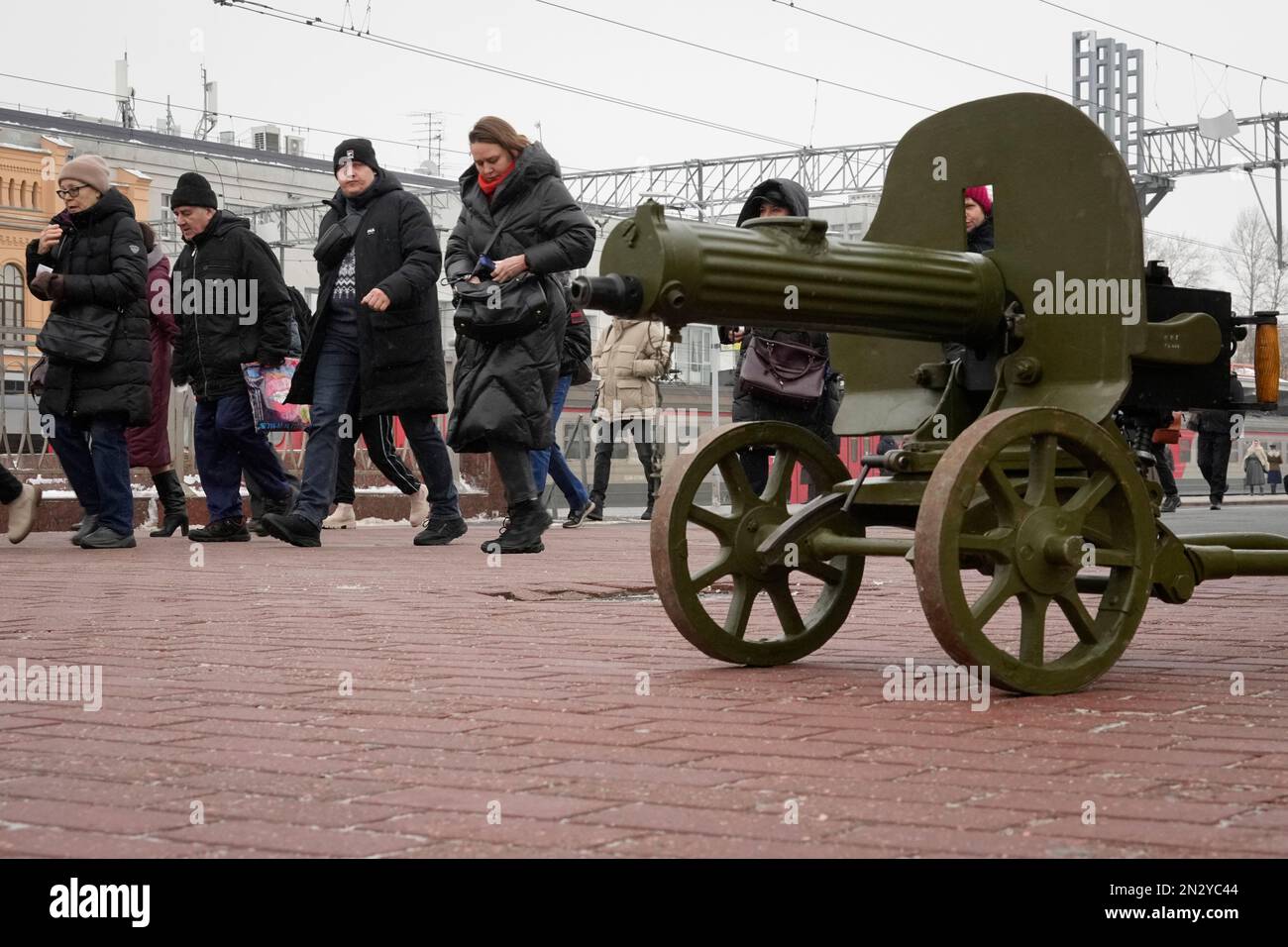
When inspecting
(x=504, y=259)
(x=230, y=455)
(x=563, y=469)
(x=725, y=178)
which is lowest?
(x=563, y=469)

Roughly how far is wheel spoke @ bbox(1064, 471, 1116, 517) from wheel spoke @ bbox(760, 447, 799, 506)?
911mm

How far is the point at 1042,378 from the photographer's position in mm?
4738

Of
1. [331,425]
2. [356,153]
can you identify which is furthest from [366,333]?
[356,153]

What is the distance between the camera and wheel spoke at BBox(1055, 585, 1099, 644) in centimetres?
442

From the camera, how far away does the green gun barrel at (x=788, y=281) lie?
13.2 feet

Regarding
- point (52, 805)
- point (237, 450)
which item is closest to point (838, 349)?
point (52, 805)

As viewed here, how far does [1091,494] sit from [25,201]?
52.3 metres

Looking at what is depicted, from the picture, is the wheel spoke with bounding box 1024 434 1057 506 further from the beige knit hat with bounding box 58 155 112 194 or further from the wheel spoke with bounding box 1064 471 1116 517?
the beige knit hat with bounding box 58 155 112 194

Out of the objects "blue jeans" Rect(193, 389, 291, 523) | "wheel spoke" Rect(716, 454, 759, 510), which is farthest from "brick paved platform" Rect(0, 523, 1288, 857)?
"blue jeans" Rect(193, 389, 291, 523)

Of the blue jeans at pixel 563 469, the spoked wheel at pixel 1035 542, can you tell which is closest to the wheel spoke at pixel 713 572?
the spoked wheel at pixel 1035 542

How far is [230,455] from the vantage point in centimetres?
1112

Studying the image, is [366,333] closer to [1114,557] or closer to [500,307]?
[500,307]

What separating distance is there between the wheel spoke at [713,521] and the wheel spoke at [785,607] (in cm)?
19
